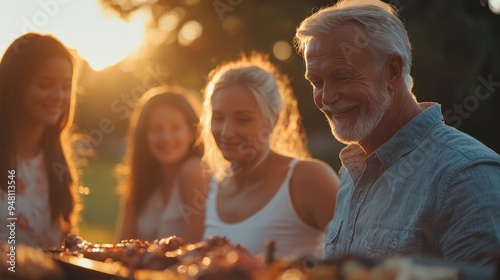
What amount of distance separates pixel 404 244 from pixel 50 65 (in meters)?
2.39

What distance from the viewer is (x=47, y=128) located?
414 cm

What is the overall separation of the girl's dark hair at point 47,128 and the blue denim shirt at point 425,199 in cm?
182

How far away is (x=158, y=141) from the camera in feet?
17.2

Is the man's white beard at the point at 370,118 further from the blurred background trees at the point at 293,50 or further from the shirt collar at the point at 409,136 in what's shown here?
the blurred background trees at the point at 293,50

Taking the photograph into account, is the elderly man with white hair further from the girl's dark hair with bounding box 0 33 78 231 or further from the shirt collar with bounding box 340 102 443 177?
the girl's dark hair with bounding box 0 33 78 231

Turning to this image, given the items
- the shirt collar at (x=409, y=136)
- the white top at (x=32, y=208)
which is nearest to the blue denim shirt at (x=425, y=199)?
the shirt collar at (x=409, y=136)

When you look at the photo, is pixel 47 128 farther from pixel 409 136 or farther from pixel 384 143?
pixel 409 136

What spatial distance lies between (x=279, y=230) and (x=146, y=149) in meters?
1.84

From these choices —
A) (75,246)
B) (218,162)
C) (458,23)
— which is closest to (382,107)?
(75,246)

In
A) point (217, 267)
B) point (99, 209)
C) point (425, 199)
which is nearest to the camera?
point (217, 267)

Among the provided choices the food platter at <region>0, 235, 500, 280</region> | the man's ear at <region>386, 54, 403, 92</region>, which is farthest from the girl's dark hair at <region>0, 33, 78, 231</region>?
the man's ear at <region>386, 54, 403, 92</region>

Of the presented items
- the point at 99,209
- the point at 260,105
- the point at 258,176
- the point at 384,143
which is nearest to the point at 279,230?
the point at 258,176

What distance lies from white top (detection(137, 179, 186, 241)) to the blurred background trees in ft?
13.2

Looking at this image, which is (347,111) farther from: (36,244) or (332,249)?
(36,244)
